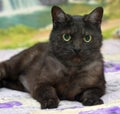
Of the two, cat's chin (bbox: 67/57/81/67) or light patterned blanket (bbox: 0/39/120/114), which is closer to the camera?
light patterned blanket (bbox: 0/39/120/114)

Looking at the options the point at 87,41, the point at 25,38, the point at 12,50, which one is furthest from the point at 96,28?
the point at 25,38

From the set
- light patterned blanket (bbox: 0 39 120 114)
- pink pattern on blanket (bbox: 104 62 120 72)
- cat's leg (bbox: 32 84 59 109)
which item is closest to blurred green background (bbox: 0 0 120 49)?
pink pattern on blanket (bbox: 104 62 120 72)

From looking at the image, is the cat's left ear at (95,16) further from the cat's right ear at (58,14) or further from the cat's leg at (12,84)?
the cat's leg at (12,84)

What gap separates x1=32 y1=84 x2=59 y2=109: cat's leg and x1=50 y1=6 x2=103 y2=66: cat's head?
157mm

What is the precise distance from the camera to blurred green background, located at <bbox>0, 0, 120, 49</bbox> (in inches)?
164

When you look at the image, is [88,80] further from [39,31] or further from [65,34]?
[39,31]

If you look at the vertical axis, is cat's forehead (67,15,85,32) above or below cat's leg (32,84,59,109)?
above

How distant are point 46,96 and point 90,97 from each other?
210 millimetres

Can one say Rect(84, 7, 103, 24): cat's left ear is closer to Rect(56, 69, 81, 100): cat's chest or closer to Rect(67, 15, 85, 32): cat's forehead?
Rect(67, 15, 85, 32): cat's forehead

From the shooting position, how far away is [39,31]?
4.23m

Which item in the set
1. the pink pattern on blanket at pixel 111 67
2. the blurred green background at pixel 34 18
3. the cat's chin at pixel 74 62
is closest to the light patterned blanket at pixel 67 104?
the pink pattern on blanket at pixel 111 67

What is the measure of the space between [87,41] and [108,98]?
32cm

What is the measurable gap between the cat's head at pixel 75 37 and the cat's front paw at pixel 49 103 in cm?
21

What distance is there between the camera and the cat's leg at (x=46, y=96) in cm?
201
